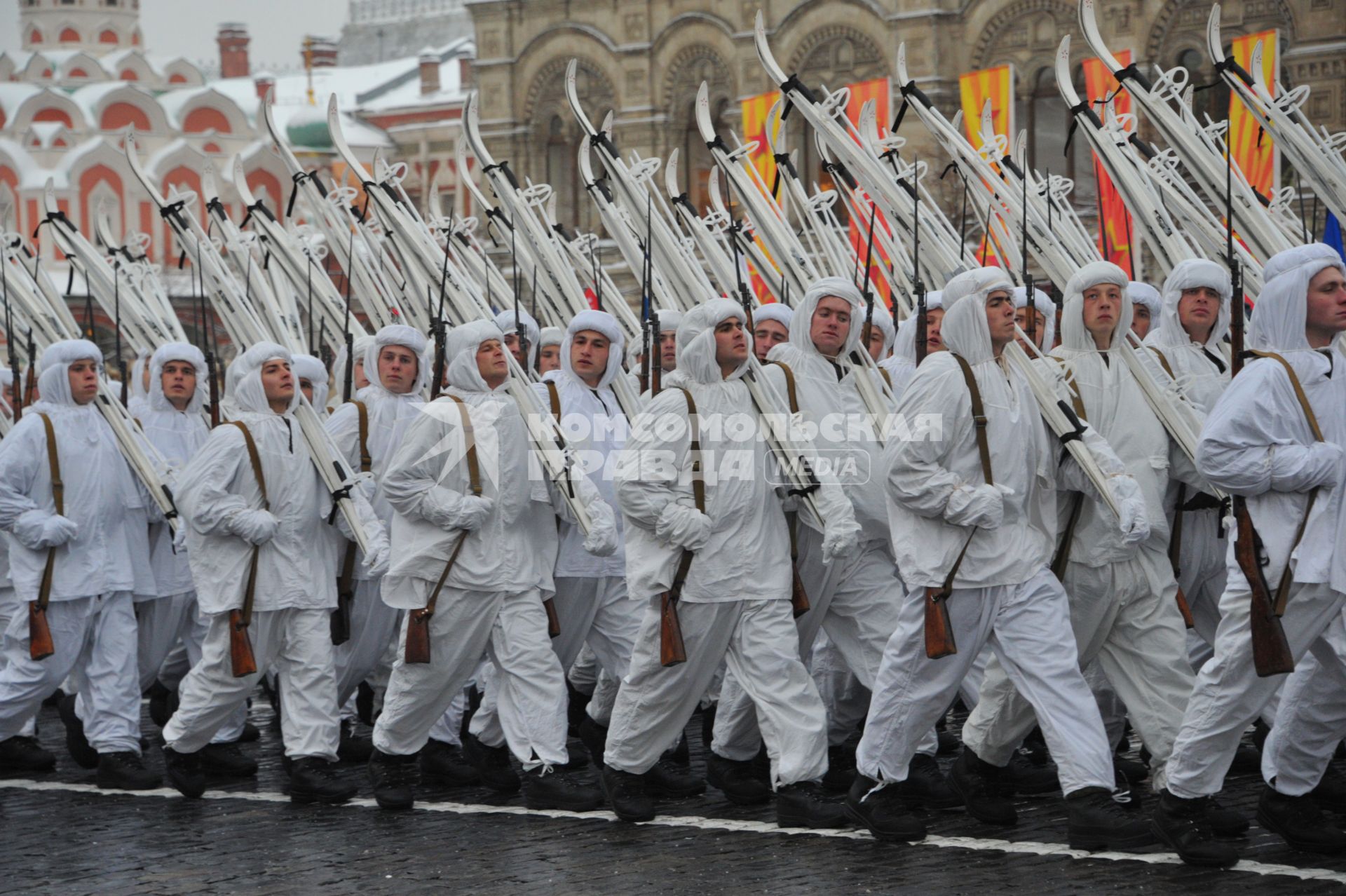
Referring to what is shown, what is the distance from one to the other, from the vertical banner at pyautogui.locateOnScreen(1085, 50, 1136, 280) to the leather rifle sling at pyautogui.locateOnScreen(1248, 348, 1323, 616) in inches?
178

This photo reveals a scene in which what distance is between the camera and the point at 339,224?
12.7 meters


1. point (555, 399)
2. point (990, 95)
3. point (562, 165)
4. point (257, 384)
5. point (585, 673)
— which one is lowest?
point (585, 673)

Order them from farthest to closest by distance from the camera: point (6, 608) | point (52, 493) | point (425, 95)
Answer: point (425, 95), point (6, 608), point (52, 493)

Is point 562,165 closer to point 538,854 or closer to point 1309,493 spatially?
point 538,854

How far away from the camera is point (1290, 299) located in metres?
6.64

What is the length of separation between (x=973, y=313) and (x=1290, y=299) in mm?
1073

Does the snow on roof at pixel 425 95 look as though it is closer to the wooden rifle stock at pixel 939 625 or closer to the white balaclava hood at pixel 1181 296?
the white balaclava hood at pixel 1181 296

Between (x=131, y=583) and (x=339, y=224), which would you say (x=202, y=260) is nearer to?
(x=339, y=224)

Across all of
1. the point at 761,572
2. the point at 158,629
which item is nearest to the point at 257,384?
the point at 158,629

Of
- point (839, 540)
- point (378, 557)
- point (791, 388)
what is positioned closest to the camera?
point (839, 540)

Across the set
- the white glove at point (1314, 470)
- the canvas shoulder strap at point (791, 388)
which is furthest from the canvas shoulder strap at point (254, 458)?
the white glove at point (1314, 470)

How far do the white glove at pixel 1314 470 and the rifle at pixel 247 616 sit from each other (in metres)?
4.06

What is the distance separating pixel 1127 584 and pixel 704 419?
1.59 meters

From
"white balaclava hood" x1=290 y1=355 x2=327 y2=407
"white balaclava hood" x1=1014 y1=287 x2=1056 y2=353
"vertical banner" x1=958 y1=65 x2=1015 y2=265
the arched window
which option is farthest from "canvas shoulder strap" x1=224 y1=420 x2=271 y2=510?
the arched window
